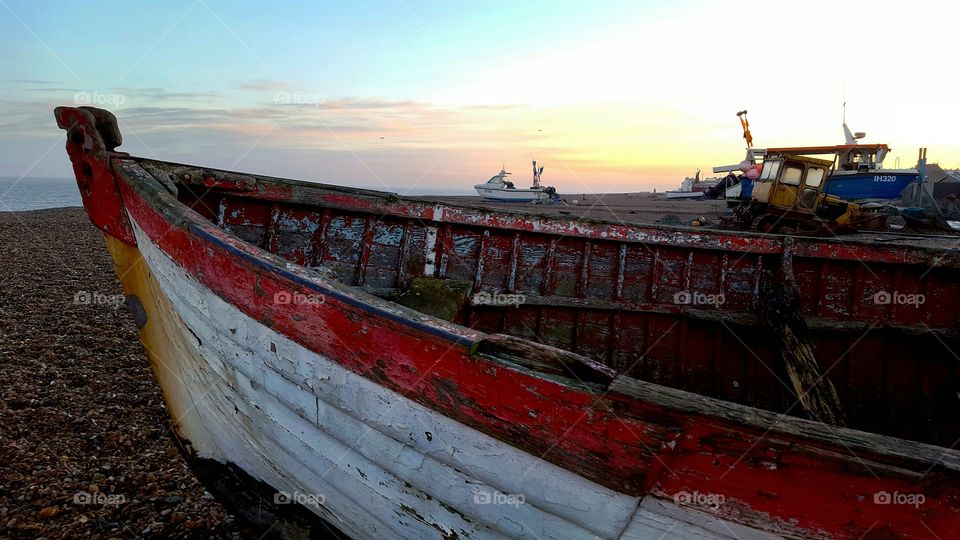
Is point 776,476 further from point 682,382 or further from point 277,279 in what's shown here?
point 682,382

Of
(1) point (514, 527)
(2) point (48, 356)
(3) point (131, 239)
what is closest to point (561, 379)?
(1) point (514, 527)

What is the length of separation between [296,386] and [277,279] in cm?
54

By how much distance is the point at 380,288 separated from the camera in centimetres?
477

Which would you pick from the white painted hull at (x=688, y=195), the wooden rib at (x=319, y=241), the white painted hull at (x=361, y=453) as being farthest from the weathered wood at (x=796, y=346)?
the white painted hull at (x=688, y=195)
